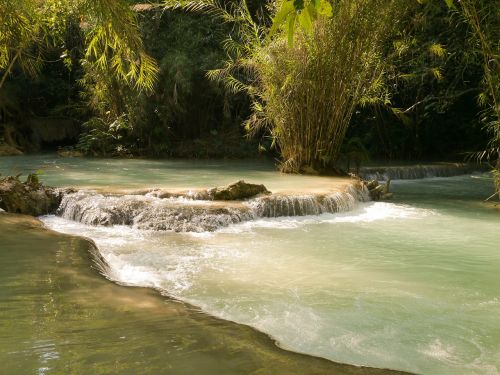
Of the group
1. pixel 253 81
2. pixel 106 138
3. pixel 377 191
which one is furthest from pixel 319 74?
pixel 106 138

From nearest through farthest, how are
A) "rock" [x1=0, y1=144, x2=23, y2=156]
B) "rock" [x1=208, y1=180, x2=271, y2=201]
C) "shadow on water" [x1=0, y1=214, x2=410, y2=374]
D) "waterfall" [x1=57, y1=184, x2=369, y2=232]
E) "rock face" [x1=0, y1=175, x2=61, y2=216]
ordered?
"shadow on water" [x1=0, y1=214, x2=410, y2=374], "waterfall" [x1=57, y1=184, x2=369, y2=232], "rock face" [x1=0, y1=175, x2=61, y2=216], "rock" [x1=208, y1=180, x2=271, y2=201], "rock" [x1=0, y1=144, x2=23, y2=156]

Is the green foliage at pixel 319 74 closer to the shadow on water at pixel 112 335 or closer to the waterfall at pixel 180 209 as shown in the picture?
the waterfall at pixel 180 209

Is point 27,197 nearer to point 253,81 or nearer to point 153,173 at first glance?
point 153,173

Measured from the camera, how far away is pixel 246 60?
1022cm

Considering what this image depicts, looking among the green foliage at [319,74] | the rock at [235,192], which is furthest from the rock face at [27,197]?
the green foliage at [319,74]

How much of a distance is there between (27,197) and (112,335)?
5.05 meters

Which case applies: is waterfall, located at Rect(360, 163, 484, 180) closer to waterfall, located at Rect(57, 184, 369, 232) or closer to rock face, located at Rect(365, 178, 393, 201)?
rock face, located at Rect(365, 178, 393, 201)

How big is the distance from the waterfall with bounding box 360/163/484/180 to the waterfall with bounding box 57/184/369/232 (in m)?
3.89

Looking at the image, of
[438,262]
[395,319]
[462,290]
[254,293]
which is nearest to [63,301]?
[254,293]

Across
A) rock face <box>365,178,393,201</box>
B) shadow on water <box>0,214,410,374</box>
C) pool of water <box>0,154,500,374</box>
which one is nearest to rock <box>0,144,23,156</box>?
pool of water <box>0,154,500,374</box>

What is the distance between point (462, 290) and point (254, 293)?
1600mm

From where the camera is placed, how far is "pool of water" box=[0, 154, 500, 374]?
3.30 m

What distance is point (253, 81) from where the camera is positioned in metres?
10.8

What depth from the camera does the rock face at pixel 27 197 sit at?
23.2ft
